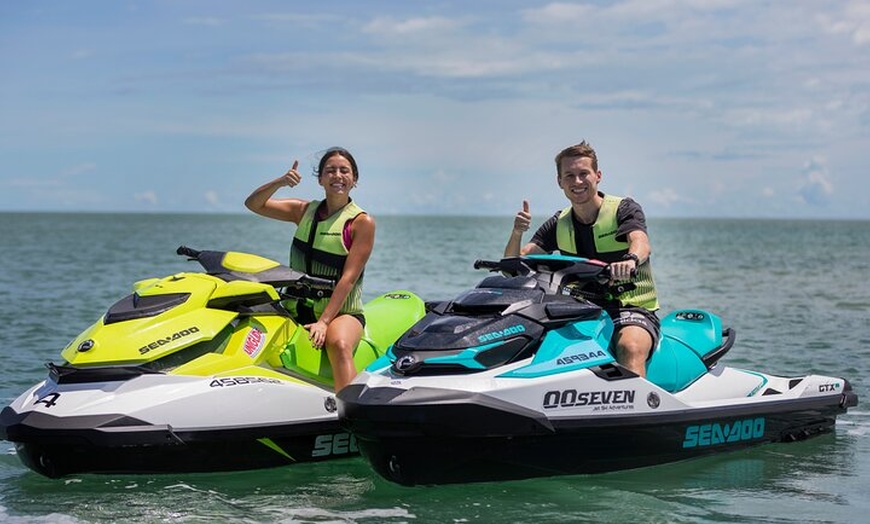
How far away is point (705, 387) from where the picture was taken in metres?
6.72

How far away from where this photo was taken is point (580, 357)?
5.92 metres

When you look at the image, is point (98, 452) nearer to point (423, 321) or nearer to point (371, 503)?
point (371, 503)

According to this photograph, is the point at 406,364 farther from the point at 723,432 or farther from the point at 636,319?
the point at 723,432

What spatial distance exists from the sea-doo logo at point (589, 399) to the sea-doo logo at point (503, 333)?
0.36 m

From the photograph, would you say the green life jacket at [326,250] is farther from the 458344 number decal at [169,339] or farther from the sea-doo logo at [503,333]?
the sea-doo logo at [503,333]

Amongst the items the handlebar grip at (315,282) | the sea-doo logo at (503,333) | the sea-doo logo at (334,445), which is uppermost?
the handlebar grip at (315,282)

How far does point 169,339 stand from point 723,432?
320 centimetres

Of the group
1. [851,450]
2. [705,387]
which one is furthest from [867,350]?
[705,387]

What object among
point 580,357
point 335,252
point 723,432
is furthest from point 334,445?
point 723,432

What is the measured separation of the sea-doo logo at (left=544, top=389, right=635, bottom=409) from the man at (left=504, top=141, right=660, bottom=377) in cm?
37

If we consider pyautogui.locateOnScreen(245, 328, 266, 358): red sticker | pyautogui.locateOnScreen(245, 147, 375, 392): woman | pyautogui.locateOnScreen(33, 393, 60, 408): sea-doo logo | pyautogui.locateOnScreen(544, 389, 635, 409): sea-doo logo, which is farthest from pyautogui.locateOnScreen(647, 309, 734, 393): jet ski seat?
pyautogui.locateOnScreen(33, 393, 60, 408): sea-doo logo

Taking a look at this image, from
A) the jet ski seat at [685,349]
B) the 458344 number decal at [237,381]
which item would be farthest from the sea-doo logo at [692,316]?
the 458344 number decal at [237,381]

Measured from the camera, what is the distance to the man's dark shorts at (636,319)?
252 inches

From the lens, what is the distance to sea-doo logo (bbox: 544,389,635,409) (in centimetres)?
573
